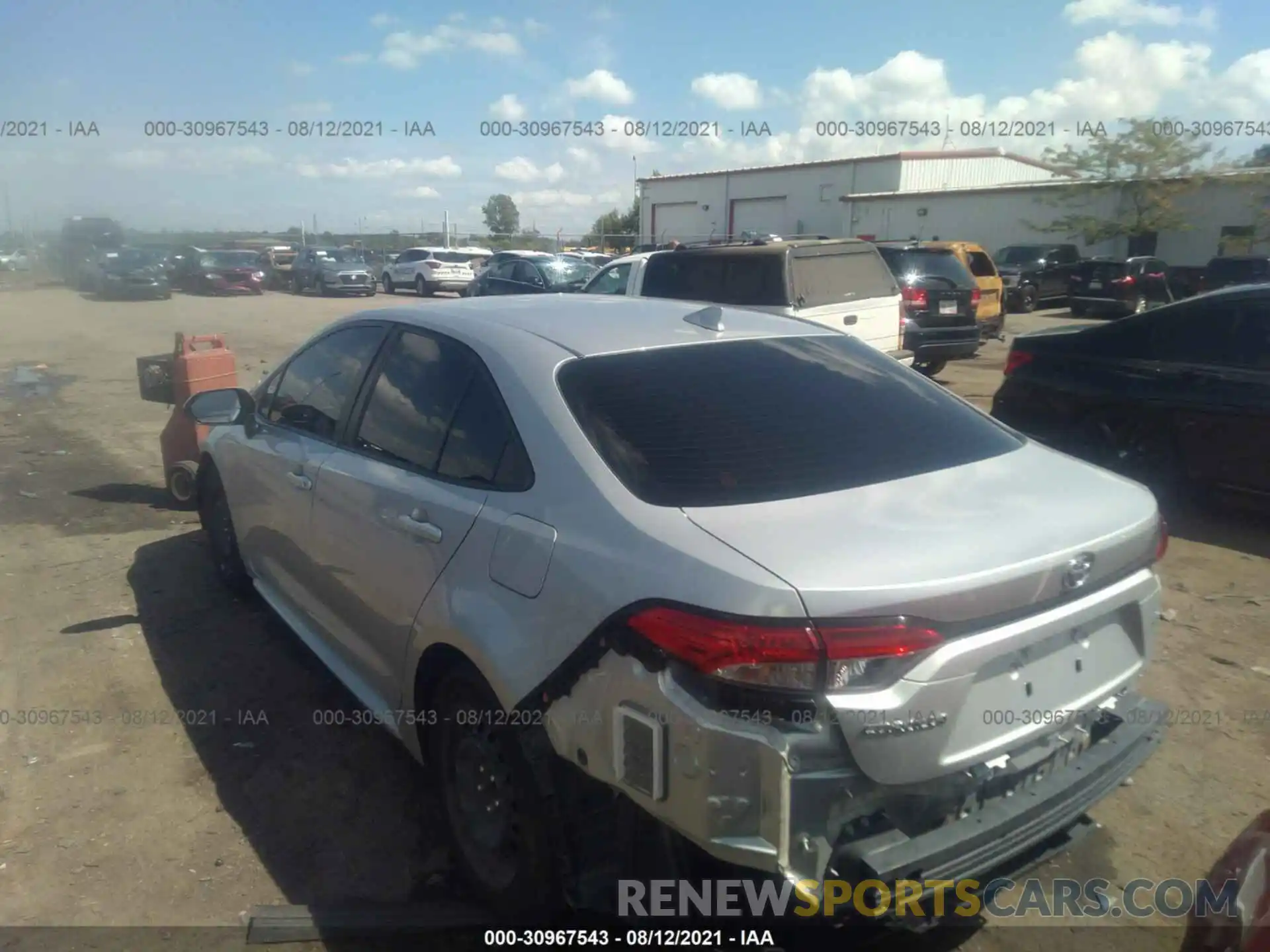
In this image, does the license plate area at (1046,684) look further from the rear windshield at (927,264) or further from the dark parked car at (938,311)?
the rear windshield at (927,264)

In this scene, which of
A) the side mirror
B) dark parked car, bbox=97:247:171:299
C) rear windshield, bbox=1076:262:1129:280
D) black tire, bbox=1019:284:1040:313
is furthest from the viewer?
dark parked car, bbox=97:247:171:299

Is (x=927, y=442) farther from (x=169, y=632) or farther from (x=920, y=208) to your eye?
(x=920, y=208)

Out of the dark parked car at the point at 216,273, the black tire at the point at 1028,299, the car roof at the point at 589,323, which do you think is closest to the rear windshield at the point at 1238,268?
the black tire at the point at 1028,299

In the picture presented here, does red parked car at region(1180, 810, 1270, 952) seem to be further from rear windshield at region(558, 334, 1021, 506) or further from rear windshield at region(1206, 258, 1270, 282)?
rear windshield at region(1206, 258, 1270, 282)

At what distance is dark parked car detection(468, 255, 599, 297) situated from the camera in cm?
1927

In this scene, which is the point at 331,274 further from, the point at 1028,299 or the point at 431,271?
the point at 1028,299

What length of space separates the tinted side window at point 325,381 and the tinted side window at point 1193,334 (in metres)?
5.29

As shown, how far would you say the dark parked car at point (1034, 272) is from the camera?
1009 inches

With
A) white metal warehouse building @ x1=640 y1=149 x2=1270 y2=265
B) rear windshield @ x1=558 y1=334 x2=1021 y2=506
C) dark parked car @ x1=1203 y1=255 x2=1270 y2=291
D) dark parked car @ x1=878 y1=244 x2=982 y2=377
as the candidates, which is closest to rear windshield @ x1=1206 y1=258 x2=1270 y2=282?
dark parked car @ x1=1203 y1=255 x2=1270 y2=291

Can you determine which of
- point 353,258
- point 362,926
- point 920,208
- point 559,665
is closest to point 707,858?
point 559,665

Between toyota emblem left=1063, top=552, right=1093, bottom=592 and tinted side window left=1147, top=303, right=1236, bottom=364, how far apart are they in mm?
4697

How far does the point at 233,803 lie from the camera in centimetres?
350

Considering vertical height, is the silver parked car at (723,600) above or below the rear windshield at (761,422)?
below

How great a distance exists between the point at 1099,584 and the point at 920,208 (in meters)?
37.4
